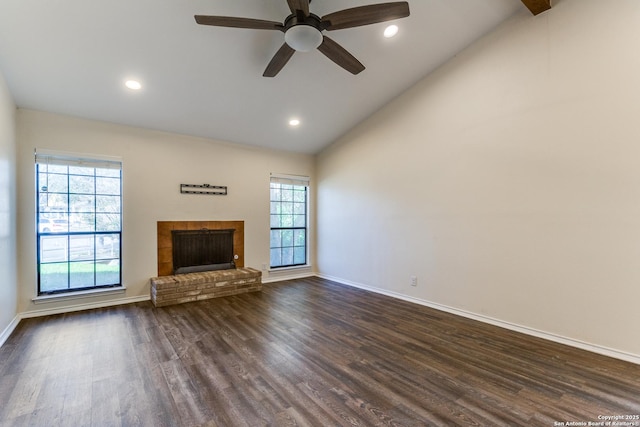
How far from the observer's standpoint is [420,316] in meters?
3.77

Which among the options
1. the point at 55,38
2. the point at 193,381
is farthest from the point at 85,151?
the point at 193,381

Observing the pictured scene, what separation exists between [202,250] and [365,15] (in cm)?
419

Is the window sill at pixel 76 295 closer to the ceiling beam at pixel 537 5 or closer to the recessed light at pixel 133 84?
the recessed light at pixel 133 84

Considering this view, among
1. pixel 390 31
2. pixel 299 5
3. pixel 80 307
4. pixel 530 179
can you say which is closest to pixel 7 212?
pixel 80 307

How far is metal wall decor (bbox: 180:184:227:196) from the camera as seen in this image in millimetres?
4875

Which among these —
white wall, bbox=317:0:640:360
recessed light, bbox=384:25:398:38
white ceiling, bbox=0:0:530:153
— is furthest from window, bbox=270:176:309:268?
recessed light, bbox=384:25:398:38

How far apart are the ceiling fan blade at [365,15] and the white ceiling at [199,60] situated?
639 millimetres

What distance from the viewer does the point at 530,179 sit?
3215mm

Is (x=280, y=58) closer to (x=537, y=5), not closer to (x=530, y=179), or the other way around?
(x=537, y=5)

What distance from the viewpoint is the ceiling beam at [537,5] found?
9.78 feet

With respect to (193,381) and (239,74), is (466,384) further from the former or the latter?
(239,74)

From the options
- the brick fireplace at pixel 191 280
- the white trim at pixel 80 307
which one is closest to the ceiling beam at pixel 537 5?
the brick fireplace at pixel 191 280

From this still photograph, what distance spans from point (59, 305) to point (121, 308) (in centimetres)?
72

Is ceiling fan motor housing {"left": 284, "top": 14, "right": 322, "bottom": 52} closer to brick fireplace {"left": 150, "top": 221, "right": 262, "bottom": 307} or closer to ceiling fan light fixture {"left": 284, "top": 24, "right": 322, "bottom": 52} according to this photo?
ceiling fan light fixture {"left": 284, "top": 24, "right": 322, "bottom": 52}
